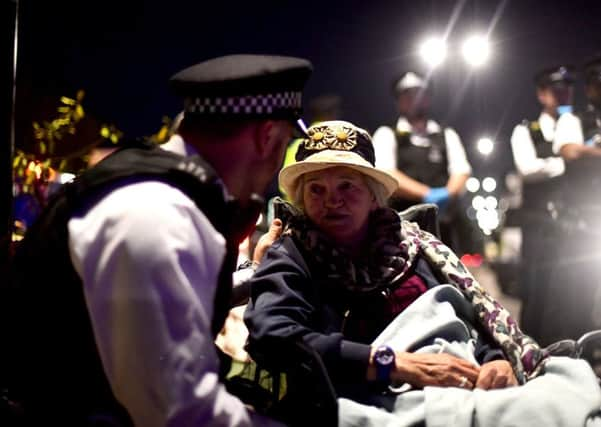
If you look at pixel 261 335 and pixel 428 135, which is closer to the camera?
pixel 261 335

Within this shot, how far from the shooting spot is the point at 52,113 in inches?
180

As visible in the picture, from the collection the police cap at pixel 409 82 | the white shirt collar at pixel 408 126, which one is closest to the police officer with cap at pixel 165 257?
the white shirt collar at pixel 408 126

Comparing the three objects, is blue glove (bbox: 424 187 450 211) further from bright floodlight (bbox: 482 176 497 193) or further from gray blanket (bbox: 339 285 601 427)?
bright floodlight (bbox: 482 176 497 193)

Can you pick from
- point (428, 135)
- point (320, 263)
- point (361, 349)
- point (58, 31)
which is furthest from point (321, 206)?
point (58, 31)

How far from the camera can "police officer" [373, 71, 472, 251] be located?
4625mm

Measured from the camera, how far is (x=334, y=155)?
8.20 feet

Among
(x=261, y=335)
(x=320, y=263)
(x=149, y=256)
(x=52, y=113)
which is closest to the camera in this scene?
(x=149, y=256)

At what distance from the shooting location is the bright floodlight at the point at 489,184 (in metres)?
28.6

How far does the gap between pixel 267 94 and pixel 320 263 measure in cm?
84

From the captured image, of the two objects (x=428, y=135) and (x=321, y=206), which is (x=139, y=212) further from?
(x=428, y=135)

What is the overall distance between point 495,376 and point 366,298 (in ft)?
1.62

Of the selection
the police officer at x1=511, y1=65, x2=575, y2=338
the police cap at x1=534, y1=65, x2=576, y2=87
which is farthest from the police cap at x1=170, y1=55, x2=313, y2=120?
the police cap at x1=534, y1=65, x2=576, y2=87

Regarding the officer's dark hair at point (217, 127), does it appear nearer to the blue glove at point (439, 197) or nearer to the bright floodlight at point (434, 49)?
the blue glove at point (439, 197)

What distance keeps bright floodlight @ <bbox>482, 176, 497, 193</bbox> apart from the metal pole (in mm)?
27485
